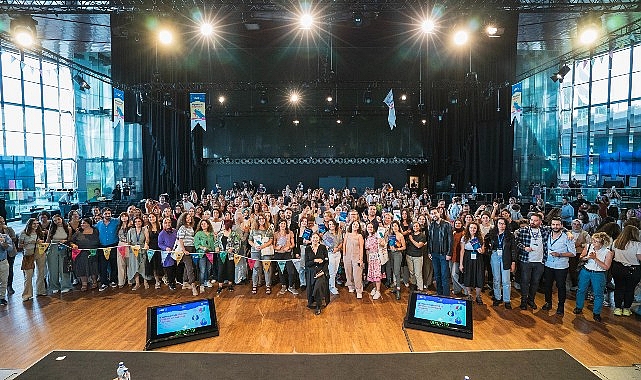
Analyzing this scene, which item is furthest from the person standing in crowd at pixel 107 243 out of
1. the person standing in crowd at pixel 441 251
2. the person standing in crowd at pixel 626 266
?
the person standing in crowd at pixel 626 266

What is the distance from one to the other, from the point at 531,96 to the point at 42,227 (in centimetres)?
2364

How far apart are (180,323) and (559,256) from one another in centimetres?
553

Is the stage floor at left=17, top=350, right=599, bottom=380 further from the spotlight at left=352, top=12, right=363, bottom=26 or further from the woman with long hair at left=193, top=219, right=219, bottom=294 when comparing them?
the spotlight at left=352, top=12, right=363, bottom=26

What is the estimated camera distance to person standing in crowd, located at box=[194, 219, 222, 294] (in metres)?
7.20

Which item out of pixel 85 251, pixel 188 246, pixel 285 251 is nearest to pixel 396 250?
pixel 285 251

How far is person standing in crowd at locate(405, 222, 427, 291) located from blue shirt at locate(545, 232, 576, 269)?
192cm

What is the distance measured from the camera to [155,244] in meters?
7.44

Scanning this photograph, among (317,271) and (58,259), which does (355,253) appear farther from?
(58,259)

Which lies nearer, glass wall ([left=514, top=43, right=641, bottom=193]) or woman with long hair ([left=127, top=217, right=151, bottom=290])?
woman with long hair ([left=127, top=217, right=151, bottom=290])

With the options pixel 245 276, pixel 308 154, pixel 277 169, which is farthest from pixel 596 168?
pixel 245 276

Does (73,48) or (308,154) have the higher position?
(73,48)

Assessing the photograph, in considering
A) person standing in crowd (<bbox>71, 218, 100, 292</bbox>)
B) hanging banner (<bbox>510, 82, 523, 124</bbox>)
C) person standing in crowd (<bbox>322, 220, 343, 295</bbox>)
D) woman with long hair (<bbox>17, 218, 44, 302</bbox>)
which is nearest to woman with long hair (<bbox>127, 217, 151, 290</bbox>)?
person standing in crowd (<bbox>71, 218, 100, 292</bbox>)

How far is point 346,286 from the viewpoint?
771 centimetres

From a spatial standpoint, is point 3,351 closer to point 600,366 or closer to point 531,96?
point 600,366
